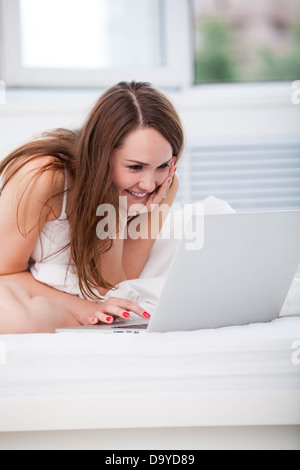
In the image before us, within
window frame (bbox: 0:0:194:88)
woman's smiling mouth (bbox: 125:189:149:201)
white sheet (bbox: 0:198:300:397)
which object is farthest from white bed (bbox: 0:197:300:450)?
window frame (bbox: 0:0:194:88)

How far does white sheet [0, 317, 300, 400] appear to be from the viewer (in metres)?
1.04

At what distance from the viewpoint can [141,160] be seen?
4.58ft

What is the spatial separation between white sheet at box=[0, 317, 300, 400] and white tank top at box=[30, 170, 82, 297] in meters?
0.48

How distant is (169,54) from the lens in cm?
313

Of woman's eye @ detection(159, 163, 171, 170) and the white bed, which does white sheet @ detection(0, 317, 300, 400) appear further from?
woman's eye @ detection(159, 163, 171, 170)

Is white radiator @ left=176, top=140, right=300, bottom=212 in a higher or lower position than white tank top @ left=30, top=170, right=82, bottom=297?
higher

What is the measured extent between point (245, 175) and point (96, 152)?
1773 millimetres

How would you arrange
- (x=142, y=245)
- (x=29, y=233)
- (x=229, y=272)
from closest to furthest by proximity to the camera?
(x=229, y=272)
(x=29, y=233)
(x=142, y=245)

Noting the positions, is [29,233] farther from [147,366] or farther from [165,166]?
[147,366]

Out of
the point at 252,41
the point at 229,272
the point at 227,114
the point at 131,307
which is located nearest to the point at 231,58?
the point at 252,41

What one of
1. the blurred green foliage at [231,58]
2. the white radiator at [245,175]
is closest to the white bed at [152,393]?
the white radiator at [245,175]

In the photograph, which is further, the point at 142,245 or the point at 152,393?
the point at 142,245

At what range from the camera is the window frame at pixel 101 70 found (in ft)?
9.73

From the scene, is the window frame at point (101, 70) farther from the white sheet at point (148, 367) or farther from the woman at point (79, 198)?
the white sheet at point (148, 367)
